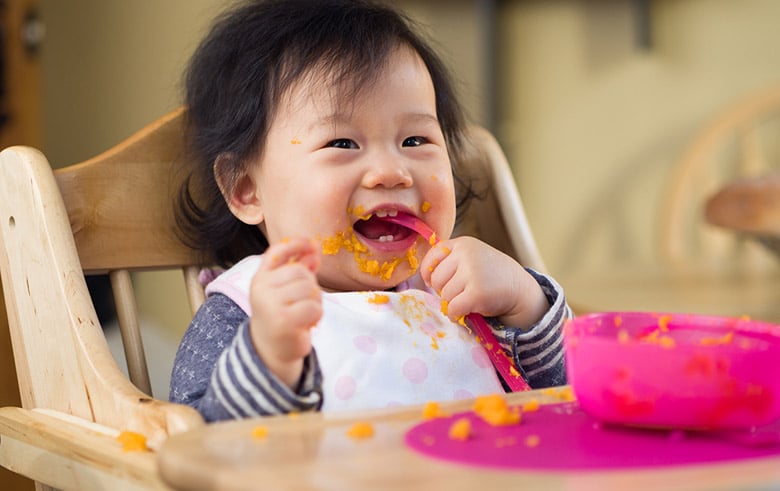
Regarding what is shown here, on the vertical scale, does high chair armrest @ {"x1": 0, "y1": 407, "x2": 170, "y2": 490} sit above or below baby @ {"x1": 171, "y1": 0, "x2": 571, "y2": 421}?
below

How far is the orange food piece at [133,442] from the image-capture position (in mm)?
698

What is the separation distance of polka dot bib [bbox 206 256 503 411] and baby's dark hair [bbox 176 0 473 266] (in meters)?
0.13

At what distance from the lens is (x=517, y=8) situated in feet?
9.55

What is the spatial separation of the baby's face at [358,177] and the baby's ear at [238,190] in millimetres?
35

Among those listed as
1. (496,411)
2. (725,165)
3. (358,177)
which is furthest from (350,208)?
(725,165)

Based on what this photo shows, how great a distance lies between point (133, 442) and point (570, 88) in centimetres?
235

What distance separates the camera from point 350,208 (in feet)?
3.00

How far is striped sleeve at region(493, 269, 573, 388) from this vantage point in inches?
35.9

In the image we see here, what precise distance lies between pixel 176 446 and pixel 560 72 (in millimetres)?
2489

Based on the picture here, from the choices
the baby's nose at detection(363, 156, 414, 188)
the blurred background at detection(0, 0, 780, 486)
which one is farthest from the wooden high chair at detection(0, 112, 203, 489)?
the blurred background at detection(0, 0, 780, 486)

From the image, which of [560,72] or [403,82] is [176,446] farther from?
[560,72]

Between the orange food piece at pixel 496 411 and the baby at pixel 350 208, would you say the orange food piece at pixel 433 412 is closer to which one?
the orange food piece at pixel 496 411

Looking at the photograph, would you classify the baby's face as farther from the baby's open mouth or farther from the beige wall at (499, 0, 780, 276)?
the beige wall at (499, 0, 780, 276)

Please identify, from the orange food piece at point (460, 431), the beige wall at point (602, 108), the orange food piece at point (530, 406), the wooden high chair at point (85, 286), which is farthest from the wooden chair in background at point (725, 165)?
the orange food piece at point (460, 431)
